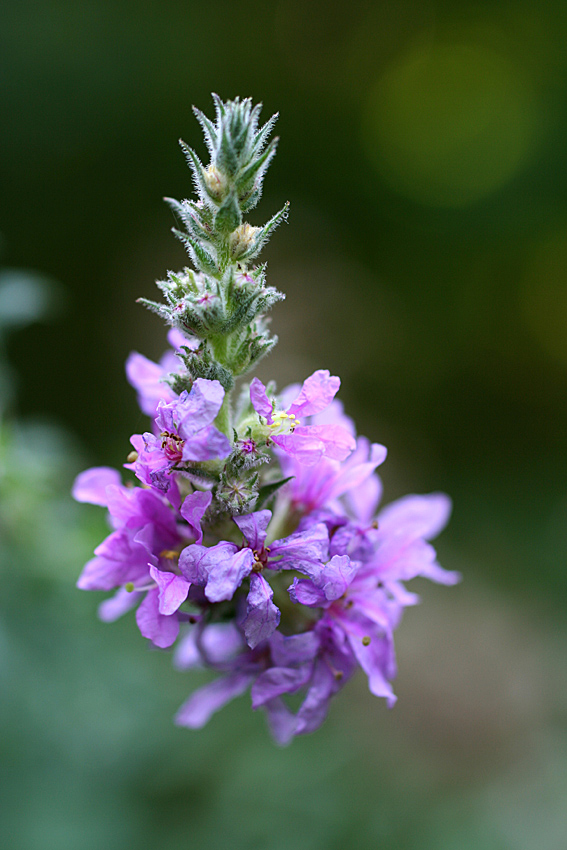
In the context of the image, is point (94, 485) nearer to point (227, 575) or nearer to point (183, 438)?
point (183, 438)

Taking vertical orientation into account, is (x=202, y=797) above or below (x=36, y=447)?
below

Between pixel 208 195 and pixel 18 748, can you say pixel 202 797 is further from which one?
pixel 208 195

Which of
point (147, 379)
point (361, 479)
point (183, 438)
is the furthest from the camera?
point (147, 379)

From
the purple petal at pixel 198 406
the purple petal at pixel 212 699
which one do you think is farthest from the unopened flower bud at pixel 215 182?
the purple petal at pixel 212 699

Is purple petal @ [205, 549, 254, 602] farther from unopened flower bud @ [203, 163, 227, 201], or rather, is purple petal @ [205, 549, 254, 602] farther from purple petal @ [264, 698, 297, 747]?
unopened flower bud @ [203, 163, 227, 201]

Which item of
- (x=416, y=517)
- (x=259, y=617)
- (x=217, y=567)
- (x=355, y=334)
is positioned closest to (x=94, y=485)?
(x=217, y=567)

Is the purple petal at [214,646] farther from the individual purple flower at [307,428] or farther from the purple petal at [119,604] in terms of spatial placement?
the individual purple flower at [307,428]

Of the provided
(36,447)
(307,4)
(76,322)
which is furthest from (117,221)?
(36,447)
